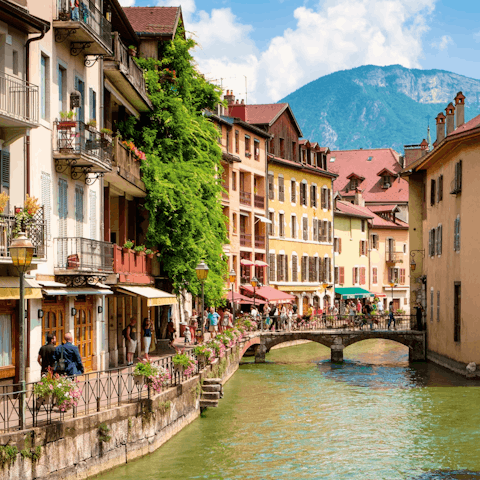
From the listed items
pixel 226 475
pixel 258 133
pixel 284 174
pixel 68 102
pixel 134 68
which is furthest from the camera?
pixel 284 174

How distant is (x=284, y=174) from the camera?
68938 mm

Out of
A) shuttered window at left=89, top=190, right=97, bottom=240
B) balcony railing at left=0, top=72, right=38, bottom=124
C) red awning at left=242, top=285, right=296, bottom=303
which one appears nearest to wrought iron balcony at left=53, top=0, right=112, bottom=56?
balcony railing at left=0, top=72, right=38, bottom=124

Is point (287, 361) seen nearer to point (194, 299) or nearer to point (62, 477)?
point (194, 299)

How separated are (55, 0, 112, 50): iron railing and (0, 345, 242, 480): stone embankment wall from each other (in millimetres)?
10203

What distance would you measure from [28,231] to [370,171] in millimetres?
77923

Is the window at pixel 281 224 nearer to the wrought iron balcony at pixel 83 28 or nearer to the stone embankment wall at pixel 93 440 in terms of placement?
the wrought iron balcony at pixel 83 28

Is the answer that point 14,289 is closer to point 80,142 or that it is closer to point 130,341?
point 80,142

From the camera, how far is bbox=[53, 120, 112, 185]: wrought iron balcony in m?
24.1

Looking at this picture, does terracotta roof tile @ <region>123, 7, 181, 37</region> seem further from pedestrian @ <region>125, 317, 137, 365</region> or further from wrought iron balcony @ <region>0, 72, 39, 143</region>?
wrought iron balcony @ <region>0, 72, 39, 143</region>

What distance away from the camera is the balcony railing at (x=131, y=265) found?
98.9 ft

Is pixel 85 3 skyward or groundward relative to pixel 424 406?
skyward

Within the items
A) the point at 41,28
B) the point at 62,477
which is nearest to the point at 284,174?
the point at 41,28

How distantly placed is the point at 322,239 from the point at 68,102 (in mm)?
50833

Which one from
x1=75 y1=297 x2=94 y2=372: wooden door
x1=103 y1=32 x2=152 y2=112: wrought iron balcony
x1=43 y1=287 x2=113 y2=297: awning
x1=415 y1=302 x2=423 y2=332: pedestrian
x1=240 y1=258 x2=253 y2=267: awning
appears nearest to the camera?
x1=43 y1=287 x2=113 y2=297: awning
